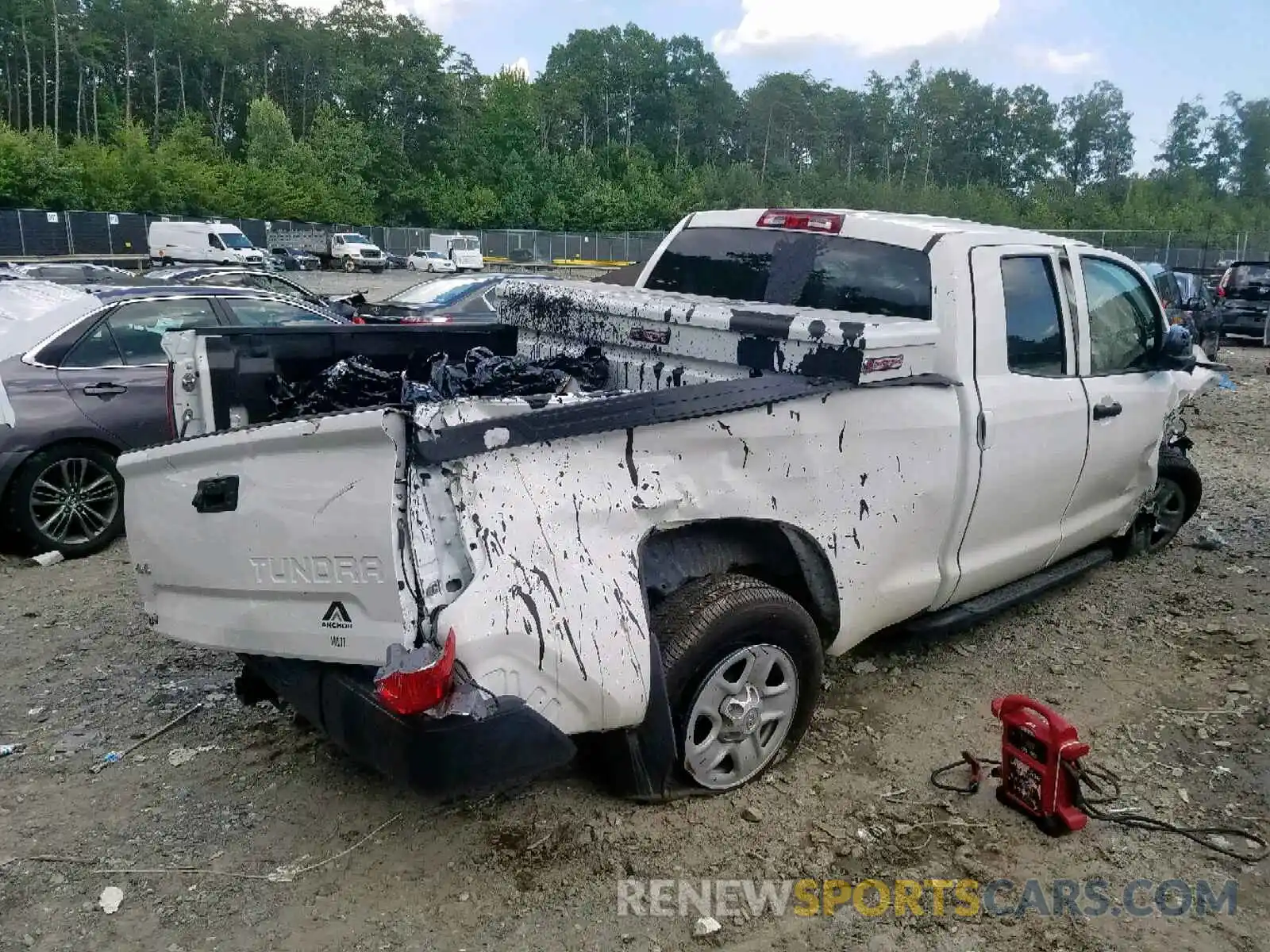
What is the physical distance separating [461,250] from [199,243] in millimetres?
13327

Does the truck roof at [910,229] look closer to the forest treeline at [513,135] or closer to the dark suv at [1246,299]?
the dark suv at [1246,299]

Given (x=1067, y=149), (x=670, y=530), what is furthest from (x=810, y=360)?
(x=1067, y=149)

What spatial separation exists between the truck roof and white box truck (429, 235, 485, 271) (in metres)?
43.3

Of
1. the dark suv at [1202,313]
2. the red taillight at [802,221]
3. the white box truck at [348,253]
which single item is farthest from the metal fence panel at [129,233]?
the red taillight at [802,221]

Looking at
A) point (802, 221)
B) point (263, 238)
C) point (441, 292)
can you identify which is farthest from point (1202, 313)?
point (263, 238)

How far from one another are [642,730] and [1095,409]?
282 centimetres

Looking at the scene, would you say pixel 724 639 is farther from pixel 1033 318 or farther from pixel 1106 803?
pixel 1033 318

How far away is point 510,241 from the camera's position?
59750 mm

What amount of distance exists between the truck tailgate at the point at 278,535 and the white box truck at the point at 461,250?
4455cm

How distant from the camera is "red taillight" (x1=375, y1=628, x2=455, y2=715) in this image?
8.28 feet

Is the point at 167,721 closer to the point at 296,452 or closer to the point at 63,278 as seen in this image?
the point at 296,452

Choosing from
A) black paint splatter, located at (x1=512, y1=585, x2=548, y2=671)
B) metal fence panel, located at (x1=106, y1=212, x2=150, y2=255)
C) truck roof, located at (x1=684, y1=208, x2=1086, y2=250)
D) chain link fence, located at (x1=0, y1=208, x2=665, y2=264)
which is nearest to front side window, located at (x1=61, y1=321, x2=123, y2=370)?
truck roof, located at (x1=684, y1=208, x2=1086, y2=250)

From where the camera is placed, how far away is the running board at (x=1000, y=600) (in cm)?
425

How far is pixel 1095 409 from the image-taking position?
467cm
